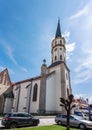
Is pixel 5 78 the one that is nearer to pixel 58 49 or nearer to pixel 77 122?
pixel 58 49

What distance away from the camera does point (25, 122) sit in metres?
15.6

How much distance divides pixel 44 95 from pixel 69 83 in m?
10.8

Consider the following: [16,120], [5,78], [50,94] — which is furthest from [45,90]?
[16,120]

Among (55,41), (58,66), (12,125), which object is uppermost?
(55,41)

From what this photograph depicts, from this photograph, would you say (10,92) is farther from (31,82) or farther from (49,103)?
(49,103)

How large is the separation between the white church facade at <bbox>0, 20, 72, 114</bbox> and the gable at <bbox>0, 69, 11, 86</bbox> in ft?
9.65

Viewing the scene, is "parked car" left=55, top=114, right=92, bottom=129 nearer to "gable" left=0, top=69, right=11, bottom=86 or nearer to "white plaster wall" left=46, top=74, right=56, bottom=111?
"white plaster wall" left=46, top=74, right=56, bottom=111

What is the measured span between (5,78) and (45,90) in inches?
596

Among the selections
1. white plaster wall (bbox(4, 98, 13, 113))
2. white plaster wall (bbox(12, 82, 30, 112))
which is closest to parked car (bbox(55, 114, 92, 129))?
white plaster wall (bbox(12, 82, 30, 112))

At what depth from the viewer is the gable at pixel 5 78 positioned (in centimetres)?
4181

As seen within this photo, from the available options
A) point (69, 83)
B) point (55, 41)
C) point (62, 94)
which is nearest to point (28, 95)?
point (62, 94)

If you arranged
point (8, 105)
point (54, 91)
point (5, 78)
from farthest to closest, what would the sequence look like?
point (5, 78) → point (8, 105) → point (54, 91)

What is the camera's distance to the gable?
137 ft

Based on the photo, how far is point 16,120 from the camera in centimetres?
1478
